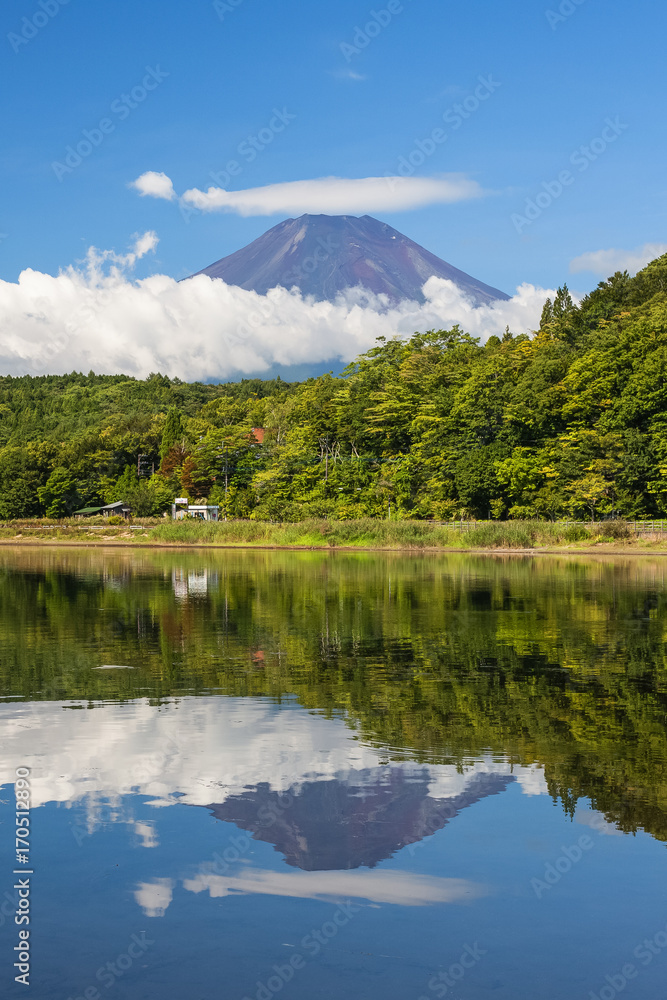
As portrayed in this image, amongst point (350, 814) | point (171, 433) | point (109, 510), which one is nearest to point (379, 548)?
point (109, 510)

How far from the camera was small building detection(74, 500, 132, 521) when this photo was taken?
114 m

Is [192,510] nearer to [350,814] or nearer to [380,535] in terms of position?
[380,535]

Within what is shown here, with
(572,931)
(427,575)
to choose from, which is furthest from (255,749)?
(427,575)

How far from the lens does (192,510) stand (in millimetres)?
103750

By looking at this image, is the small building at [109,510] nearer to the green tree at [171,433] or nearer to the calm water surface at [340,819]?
the green tree at [171,433]

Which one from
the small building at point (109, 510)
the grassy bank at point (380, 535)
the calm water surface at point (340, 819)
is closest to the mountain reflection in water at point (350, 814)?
the calm water surface at point (340, 819)

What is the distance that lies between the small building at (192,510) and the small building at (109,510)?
902cm

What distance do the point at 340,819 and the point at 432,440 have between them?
80285 mm

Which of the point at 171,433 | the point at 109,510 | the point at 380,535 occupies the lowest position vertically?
the point at 380,535

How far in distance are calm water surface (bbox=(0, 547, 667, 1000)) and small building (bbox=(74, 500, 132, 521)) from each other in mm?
97105

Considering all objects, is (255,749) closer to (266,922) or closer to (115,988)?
(266,922)

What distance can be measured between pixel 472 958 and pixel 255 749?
197 inches

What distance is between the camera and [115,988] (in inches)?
218

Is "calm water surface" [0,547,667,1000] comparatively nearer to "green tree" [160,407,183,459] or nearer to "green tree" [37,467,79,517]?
"green tree" [37,467,79,517]
